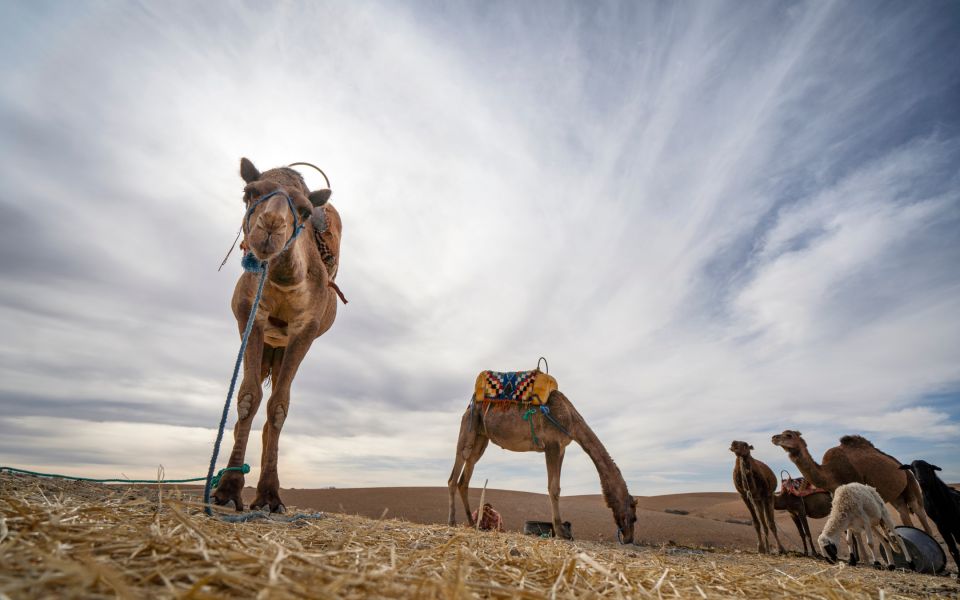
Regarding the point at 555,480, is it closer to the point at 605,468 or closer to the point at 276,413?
the point at 605,468

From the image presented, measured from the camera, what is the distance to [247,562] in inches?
57.5

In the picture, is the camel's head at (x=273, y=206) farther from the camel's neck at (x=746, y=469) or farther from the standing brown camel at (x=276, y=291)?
the camel's neck at (x=746, y=469)

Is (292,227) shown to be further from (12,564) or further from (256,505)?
(12,564)

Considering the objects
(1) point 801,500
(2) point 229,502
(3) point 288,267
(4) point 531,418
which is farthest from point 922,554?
(3) point 288,267

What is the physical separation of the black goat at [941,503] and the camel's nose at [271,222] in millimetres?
9860

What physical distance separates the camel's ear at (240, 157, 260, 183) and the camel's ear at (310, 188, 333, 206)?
640 millimetres

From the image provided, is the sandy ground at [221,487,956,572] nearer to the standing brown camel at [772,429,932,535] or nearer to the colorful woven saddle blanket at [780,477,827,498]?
the colorful woven saddle blanket at [780,477,827,498]

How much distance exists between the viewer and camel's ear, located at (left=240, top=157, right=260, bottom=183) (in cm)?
525

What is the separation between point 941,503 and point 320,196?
1009cm

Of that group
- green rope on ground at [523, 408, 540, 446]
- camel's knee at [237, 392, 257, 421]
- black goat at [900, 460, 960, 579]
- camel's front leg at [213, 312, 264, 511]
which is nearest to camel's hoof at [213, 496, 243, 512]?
camel's front leg at [213, 312, 264, 511]

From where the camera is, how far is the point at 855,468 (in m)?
11.2

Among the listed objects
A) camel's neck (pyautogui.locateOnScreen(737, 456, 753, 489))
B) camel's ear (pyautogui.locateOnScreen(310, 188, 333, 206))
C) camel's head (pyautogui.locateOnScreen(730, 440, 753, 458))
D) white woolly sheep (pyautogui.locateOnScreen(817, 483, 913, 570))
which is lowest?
white woolly sheep (pyautogui.locateOnScreen(817, 483, 913, 570))

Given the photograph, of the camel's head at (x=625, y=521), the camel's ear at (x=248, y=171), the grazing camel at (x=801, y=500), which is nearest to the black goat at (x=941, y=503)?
the camel's head at (x=625, y=521)

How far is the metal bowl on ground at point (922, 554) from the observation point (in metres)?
7.83
